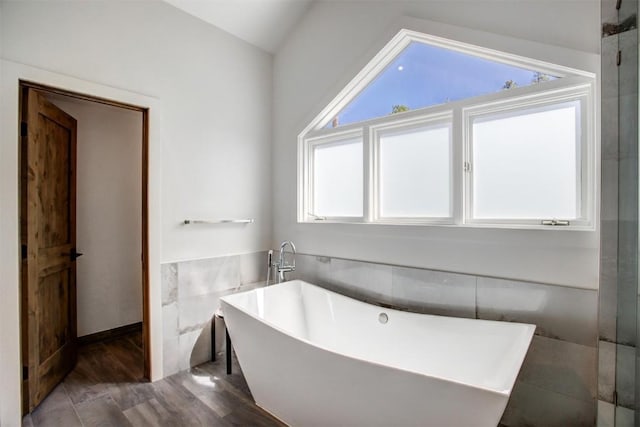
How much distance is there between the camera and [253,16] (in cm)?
274

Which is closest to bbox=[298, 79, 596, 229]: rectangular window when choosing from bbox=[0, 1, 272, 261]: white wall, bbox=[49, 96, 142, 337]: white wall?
bbox=[0, 1, 272, 261]: white wall

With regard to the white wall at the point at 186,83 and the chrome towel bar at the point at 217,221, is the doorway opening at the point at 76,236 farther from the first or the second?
the chrome towel bar at the point at 217,221

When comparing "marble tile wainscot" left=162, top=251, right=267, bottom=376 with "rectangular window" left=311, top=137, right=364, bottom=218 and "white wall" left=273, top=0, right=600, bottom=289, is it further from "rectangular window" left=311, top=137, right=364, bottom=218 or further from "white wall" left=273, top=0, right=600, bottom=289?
"rectangular window" left=311, top=137, right=364, bottom=218

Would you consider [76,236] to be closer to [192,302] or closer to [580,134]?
[192,302]

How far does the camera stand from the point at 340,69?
2631 millimetres

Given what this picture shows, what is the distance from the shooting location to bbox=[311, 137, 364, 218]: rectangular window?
2.72 meters

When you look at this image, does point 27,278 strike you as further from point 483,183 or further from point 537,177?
point 537,177

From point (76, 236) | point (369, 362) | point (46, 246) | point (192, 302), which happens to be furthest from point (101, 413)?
point (369, 362)

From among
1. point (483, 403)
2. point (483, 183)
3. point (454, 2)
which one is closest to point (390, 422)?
point (483, 403)

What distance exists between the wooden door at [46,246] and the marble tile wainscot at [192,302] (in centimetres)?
75

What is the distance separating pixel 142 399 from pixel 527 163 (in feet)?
9.94

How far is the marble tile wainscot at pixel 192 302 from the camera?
2.42 metres

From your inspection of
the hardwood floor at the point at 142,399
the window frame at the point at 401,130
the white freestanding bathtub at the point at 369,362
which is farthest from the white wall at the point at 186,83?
the window frame at the point at 401,130

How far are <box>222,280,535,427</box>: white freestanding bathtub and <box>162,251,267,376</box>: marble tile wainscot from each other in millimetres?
541
